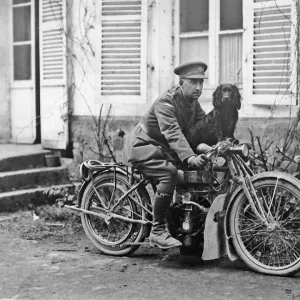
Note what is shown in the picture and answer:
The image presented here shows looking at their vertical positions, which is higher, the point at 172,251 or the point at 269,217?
the point at 269,217

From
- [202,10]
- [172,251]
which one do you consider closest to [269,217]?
[172,251]

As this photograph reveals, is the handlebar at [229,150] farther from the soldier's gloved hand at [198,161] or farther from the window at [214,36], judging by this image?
the window at [214,36]

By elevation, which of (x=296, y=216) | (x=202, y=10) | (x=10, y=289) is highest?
(x=202, y=10)

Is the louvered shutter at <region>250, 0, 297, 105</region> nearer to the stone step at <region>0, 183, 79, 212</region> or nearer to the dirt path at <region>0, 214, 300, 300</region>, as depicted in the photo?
the dirt path at <region>0, 214, 300, 300</region>

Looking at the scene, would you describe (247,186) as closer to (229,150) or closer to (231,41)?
(229,150)

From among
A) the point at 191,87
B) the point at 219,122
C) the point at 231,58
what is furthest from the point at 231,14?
the point at 191,87

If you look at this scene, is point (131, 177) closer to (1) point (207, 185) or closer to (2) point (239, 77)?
(1) point (207, 185)

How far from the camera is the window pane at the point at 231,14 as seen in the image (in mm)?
8602

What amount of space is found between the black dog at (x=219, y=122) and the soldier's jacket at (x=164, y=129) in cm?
10

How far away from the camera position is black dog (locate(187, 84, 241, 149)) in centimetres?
643

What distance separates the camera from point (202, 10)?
29.3ft

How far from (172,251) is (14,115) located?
5534 millimetres

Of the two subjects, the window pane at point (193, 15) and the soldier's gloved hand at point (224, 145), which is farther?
the window pane at point (193, 15)

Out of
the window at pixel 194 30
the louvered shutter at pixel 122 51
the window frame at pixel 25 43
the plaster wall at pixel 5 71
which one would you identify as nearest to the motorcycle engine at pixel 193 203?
the window at pixel 194 30
